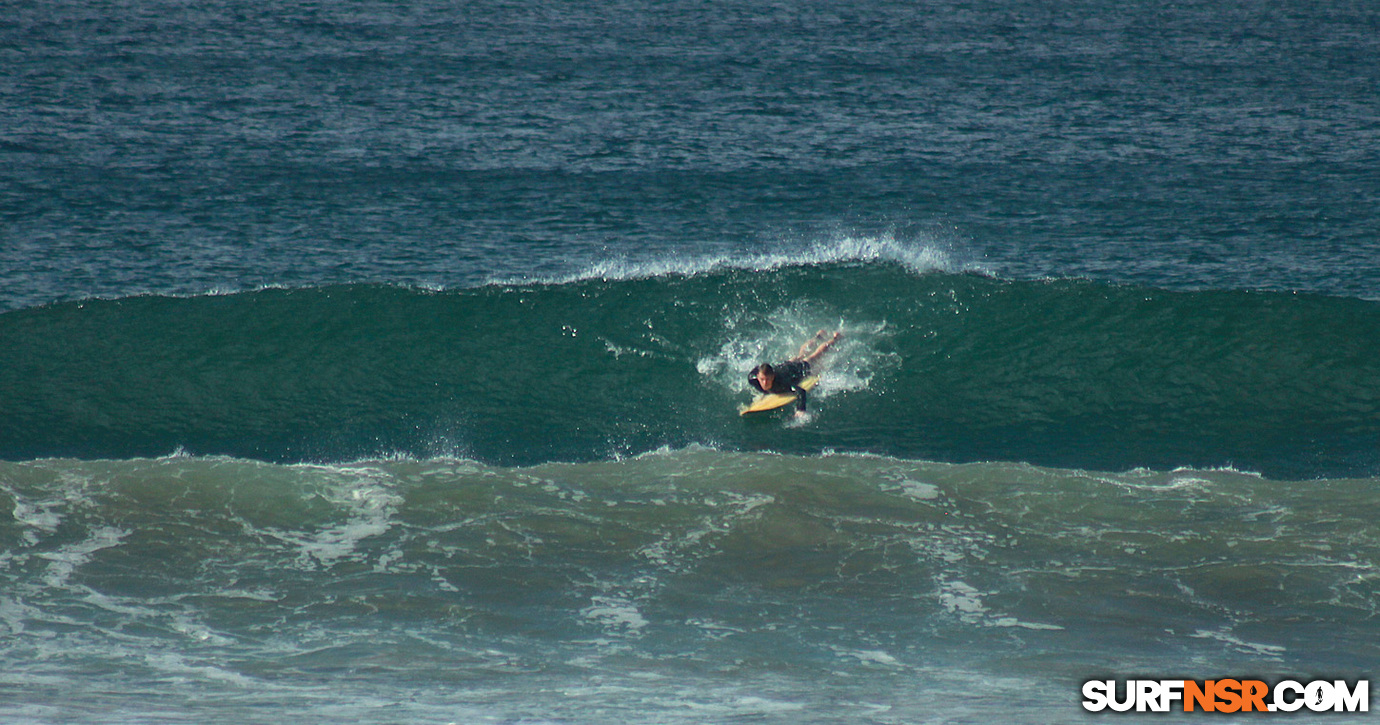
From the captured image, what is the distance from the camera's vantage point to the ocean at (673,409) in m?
10.9

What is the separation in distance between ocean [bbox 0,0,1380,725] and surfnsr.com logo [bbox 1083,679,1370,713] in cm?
21

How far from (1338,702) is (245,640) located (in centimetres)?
952

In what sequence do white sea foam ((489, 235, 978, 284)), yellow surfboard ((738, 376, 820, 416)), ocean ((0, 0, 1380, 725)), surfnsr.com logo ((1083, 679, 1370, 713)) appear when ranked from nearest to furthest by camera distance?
surfnsr.com logo ((1083, 679, 1370, 713)), ocean ((0, 0, 1380, 725)), yellow surfboard ((738, 376, 820, 416)), white sea foam ((489, 235, 978, 284))

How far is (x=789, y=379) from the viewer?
17172mm

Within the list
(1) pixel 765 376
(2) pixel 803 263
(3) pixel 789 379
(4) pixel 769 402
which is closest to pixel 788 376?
(3) pixel 789 379

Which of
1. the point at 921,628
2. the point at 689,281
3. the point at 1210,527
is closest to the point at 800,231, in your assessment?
the point at 689,281

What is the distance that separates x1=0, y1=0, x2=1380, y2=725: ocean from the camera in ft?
35.7

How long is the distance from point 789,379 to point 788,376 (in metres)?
0.05

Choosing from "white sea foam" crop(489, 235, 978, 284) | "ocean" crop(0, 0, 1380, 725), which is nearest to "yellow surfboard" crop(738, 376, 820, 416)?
"ocean" crop(0, 0, 1380, 725)

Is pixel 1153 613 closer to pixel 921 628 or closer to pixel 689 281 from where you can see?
pixel 921 628

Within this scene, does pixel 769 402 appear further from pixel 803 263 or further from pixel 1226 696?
pixel 1226 696

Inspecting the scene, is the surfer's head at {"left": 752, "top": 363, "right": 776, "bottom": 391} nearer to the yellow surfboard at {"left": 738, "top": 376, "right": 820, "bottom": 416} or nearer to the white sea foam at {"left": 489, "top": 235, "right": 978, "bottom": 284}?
the yellow surfboard at {"left": 738, "top": 376, "right": 820, "bottom": 416}

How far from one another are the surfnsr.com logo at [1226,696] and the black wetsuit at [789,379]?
23.9 ft

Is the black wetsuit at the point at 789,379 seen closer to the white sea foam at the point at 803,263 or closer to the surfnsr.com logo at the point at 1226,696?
the white sea foam at the point at 803,263
